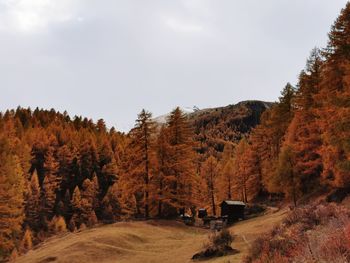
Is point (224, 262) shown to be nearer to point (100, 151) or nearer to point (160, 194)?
point (160, 194)

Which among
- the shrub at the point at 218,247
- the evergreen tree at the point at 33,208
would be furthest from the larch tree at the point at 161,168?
the evergreen tree at the point at 33,208

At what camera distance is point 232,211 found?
158 feet

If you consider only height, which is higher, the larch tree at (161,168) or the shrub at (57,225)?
the larch tree at (161,168)

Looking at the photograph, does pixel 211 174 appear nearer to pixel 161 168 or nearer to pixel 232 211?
pixel 232 211

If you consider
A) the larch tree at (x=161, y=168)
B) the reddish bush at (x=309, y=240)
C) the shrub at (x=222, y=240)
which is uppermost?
the larch tree at (x=161, y=168)

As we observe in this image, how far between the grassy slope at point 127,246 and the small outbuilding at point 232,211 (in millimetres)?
11150

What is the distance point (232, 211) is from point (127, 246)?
20.4 metres

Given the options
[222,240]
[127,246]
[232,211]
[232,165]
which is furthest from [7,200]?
[232,165]

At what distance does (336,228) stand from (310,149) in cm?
2896

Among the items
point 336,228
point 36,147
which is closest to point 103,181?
point 36,147

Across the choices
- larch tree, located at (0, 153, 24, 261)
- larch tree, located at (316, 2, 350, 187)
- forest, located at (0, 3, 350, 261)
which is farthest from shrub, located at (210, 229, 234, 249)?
larch tree, located at (0, 153, 24, 261)

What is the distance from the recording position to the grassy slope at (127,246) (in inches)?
1049

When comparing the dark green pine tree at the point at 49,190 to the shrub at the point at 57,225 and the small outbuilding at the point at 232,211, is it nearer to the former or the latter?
the shrub at the point at 57,225

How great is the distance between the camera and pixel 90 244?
29.6 metres
